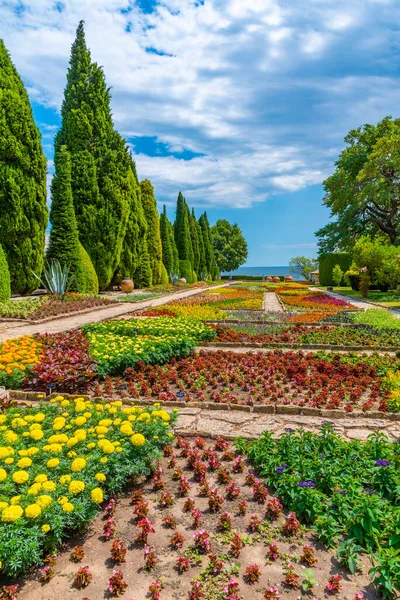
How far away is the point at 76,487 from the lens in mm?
2209

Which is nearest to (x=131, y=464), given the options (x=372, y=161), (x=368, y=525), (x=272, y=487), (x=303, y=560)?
(x=272, y=487)

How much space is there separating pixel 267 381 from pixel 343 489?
2875mm

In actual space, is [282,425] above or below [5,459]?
below

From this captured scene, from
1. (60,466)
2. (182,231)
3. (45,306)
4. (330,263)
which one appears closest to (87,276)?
(45,306)

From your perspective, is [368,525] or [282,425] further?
[282,425]

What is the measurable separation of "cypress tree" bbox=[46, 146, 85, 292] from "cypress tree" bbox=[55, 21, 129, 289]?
1876mm

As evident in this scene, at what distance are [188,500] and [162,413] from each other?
0.81 m

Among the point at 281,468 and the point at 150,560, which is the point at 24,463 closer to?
the point at 150,560

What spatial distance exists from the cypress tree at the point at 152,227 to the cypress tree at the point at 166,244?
3646mm

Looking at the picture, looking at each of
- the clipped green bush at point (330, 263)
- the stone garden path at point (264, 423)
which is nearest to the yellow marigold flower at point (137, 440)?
the stone garden path at point (264, 423)

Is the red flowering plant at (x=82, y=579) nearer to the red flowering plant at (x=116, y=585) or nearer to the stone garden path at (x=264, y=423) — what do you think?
the red flowering plant at (x=116, y=585)

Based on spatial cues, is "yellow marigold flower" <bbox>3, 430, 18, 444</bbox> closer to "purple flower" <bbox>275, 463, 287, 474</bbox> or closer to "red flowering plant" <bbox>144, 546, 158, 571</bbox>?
"red flowering plant" <bbox>144, 546, 158, 571</bbox>

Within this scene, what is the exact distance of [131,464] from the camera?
2695 mm

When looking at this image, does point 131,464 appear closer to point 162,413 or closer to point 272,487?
point 162,413
